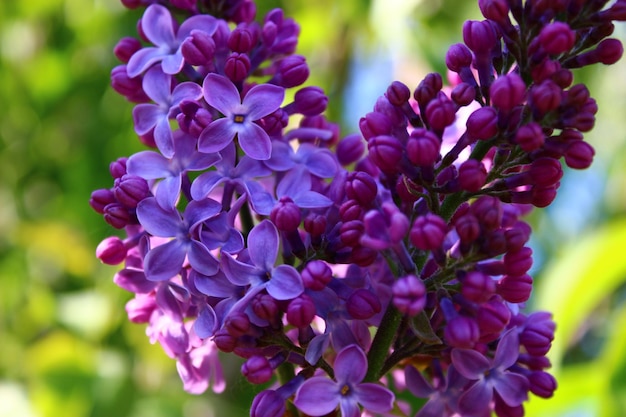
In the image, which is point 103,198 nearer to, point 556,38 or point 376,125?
point 376,125

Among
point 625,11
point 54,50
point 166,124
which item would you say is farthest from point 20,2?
point 625,11

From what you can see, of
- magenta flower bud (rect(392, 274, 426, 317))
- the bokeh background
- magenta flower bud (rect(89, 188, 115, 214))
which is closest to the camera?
magenta flower bud (rect(392, 274, 426, 317))

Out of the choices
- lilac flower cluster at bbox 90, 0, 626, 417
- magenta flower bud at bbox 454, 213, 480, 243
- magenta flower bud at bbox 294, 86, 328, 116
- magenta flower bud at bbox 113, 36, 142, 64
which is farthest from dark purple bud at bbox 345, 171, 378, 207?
magenta flower bud at bbox 113, 36, 142, 64

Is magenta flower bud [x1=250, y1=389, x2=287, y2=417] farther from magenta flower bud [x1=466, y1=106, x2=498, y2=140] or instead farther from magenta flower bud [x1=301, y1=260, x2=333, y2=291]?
magenta flower bud [x1=466, y1=106, x2=498, y2=140]

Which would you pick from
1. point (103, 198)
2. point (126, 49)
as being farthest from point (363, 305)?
point (126, 49)

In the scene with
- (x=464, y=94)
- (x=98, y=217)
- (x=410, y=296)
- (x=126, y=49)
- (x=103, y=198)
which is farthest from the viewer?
(x=98, y=217)

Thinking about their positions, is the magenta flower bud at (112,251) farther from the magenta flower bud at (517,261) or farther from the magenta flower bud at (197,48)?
the magenta flower bud at (517,261)
